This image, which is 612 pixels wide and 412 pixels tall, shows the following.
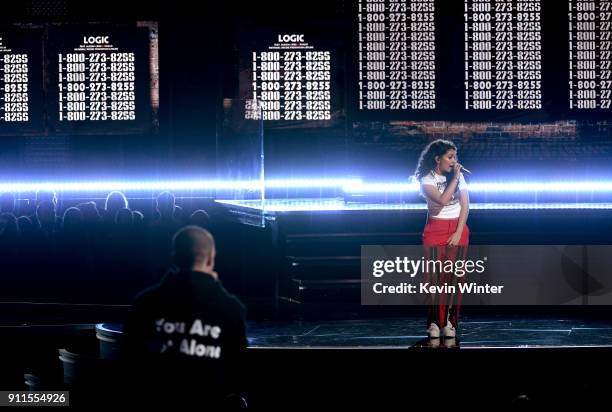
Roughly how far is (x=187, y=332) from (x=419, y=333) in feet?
11.9

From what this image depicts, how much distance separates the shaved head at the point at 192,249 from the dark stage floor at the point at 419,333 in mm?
2694

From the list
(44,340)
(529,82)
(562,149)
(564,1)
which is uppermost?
(564,1)

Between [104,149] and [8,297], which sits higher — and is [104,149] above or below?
above

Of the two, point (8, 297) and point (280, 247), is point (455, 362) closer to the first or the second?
point (280, 247)

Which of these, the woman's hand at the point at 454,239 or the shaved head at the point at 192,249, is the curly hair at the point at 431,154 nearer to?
the woman's hand at the point at 454,239

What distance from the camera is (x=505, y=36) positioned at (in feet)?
28.2

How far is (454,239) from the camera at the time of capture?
6.05 metres

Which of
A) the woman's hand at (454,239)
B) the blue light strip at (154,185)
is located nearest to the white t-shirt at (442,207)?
the woman's hand at (454,239)

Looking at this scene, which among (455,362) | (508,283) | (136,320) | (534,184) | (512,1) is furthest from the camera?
(534,184)

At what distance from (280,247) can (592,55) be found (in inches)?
128

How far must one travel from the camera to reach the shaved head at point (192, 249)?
3.46 m

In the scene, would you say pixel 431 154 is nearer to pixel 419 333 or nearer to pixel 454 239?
pixel 454 239

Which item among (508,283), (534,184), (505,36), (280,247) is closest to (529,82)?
(505,36)

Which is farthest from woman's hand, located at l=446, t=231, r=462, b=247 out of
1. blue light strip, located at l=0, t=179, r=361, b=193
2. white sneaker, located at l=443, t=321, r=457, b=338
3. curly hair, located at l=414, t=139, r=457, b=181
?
blue light strip, located at l=0, t=179, r=361, b=193
